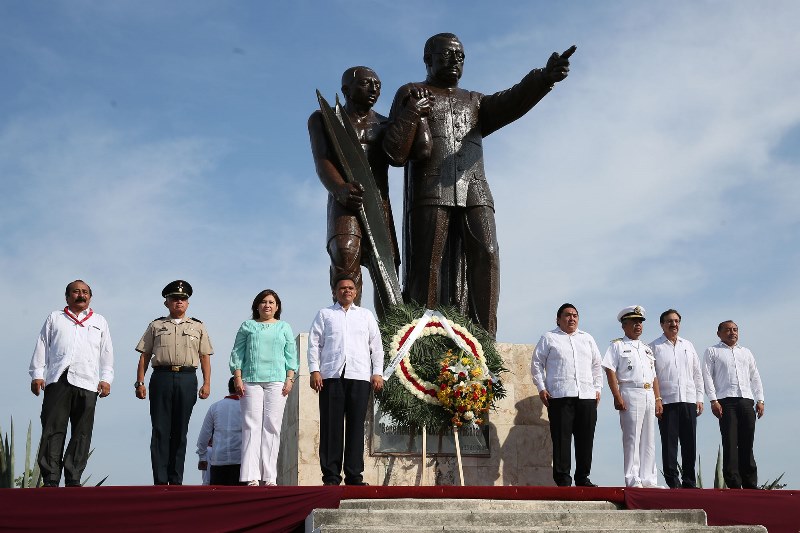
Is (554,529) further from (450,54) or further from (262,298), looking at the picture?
(450,54)

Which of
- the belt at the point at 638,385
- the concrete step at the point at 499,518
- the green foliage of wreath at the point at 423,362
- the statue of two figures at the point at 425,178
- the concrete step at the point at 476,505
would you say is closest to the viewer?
the concrete step at the point at 499,518

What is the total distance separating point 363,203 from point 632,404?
3192 mm

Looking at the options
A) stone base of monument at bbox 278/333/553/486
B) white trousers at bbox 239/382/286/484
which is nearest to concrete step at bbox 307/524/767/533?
white trousers at bbox 239/382/286/484

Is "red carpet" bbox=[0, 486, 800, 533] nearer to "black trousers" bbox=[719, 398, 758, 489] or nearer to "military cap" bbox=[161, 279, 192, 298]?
"military cap" bbox=[161, 279, 192, 298]

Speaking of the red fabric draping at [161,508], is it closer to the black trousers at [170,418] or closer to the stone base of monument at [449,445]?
the black trousers at [170,418]

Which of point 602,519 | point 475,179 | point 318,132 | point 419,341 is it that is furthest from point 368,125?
point 602,519

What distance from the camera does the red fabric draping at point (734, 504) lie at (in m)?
8.05

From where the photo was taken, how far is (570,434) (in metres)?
9.01

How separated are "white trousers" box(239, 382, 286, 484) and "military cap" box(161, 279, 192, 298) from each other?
884 millimetres

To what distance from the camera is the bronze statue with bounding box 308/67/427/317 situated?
10477mm

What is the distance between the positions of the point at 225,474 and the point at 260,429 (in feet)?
2.80

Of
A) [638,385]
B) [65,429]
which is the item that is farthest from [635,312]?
[65,429]

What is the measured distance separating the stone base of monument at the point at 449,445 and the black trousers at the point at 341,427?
1393 millimetres

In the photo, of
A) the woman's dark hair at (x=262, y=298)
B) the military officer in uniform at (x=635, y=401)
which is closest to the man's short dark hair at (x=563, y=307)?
the military officer in uniform at (x=635, y=401)
